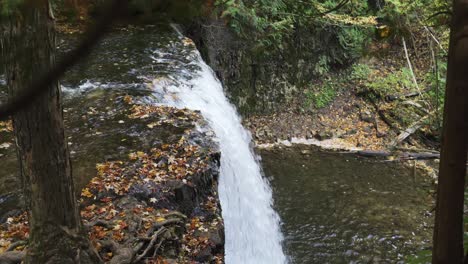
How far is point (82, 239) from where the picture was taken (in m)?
3.76

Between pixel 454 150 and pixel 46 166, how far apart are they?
3083 millimetres

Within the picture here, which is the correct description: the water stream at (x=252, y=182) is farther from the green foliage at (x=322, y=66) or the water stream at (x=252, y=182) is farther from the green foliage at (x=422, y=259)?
the green foliage at (x=322, y=66)

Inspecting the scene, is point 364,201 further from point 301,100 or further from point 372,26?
point 372,26

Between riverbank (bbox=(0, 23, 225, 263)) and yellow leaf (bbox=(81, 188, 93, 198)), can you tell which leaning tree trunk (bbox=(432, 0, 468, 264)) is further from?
yellow leaf (bbox=(81, 188, 93, 198))

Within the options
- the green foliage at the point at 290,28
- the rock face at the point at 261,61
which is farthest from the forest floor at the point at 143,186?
the rock face at the point at 261,61

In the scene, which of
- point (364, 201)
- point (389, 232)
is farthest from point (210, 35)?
point (389, 232)

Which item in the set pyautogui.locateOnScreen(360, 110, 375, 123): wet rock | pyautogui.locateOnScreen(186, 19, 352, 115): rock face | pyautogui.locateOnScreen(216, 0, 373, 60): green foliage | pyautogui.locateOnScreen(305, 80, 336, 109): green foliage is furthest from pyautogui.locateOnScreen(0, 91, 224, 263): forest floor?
pyautogui.locateOnScreen(360, 110, 375, 123): wet rock

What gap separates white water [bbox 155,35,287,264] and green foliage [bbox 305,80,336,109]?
6.28 meters

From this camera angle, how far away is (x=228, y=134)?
8.38 metres

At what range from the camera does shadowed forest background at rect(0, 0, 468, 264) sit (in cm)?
159

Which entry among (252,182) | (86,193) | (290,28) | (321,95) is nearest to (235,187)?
(252,182)

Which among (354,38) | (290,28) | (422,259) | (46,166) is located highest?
(290,28)

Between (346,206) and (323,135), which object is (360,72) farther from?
(346,206)

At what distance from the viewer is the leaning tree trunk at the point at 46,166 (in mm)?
2939
